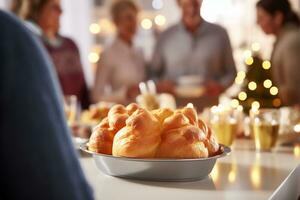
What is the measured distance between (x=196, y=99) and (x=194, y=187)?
1.63m

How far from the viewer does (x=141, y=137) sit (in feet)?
3.25

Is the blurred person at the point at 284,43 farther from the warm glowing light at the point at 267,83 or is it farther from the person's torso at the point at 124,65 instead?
the person's torso at the point at 124,65

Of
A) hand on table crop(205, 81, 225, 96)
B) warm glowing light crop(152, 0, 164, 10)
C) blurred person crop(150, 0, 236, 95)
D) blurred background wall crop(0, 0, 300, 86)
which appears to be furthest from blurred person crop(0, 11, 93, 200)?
warm glowing light crop(152, 0, 164, 10)

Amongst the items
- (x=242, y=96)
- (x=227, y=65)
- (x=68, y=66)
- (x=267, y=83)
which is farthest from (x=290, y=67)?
(x=68, y=66)

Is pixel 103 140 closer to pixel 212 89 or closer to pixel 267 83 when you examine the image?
pixel 212 89

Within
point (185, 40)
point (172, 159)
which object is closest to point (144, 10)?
point (185, 40)

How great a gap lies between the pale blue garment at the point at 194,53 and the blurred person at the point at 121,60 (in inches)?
5.7

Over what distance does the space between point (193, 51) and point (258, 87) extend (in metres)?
0.65

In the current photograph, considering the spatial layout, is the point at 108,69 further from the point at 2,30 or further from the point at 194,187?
the point at 2,30

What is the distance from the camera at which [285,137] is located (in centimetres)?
157

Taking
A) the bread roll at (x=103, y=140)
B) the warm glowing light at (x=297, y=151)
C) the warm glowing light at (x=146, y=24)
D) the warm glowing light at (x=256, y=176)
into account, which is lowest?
the warm glowing light at (x=146, y=24)

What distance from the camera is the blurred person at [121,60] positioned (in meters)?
3.84

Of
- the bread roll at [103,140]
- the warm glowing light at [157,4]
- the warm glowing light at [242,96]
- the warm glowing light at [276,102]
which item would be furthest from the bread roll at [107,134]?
the warm glowing light at [157,4]

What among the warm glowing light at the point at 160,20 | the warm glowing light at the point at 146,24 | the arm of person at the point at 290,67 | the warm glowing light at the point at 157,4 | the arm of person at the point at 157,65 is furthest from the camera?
the warm glowing light at the point at 157,4
